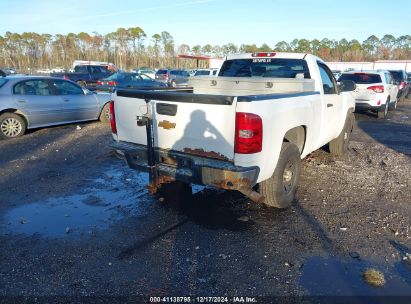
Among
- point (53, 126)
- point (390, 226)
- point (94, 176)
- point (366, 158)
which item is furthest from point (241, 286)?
point (53, 126)

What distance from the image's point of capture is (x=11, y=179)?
19.2ft

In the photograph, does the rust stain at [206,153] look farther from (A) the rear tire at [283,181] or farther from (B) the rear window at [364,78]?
(B) the rear window at [364,78]

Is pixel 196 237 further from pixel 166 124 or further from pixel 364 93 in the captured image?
pixel 364 93

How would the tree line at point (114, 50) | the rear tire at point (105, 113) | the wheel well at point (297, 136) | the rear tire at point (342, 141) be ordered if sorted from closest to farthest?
the wheel well at point (297, 136) → the rear tire at point (342, 141) → the rear tire at point (105, 113) → the tree line at point (114, 50)

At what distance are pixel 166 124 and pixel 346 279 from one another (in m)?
2.52

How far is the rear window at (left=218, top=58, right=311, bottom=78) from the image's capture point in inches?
223

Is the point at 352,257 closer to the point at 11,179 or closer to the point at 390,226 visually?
the point at 390,226

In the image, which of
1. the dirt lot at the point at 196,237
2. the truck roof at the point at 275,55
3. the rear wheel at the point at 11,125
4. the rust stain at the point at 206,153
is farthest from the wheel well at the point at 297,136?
the rear wheel at the point at 11,125

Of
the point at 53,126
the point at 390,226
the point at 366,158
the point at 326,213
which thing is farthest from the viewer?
the point at 53,126

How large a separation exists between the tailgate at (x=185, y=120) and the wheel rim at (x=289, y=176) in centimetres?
120

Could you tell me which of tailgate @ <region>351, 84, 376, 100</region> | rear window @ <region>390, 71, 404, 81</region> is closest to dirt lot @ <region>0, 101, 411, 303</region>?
tailgate @ <region>351, 84, 376, 100</region>

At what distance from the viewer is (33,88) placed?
9.28 m

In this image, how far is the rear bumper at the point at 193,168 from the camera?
12.1 ft

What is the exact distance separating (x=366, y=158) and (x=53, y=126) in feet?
28.6
